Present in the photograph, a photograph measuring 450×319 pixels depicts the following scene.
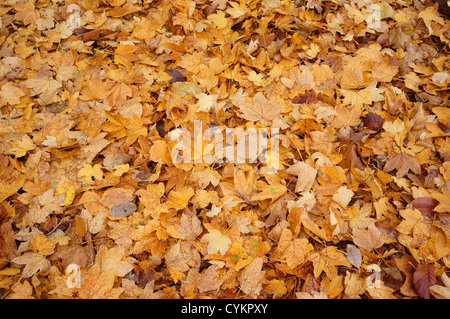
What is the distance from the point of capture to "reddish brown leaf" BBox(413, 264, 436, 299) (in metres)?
1.31

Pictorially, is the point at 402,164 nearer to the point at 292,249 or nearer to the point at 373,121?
the point at 373,121

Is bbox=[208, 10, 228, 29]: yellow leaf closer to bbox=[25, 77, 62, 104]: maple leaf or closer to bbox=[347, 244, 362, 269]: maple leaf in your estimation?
bbox=[25, 77, 62, 104]: maple leaf

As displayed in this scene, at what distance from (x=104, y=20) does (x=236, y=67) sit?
1.14m

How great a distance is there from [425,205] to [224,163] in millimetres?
1093

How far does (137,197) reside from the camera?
5.39 ft

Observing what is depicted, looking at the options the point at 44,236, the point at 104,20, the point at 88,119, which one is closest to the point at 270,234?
the point at 44,236

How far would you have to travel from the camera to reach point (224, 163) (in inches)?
67.6

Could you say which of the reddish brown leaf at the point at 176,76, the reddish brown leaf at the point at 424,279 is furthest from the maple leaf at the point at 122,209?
the reddish brown leaf at the point at 424,279

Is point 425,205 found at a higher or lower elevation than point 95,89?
lower

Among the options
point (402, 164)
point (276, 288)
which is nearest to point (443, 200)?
point (402, 164)

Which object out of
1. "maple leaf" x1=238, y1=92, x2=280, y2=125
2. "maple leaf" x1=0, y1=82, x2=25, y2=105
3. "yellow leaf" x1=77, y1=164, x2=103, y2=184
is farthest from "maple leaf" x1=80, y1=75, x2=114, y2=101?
"maple leaf" x1=238, y1=92, x2=280, y2=125

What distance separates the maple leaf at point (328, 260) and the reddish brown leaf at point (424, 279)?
11.4 inches

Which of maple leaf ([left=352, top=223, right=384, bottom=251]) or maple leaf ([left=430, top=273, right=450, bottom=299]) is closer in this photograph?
maple leaf ([left=430, top=273, right=450, bottom=299])
